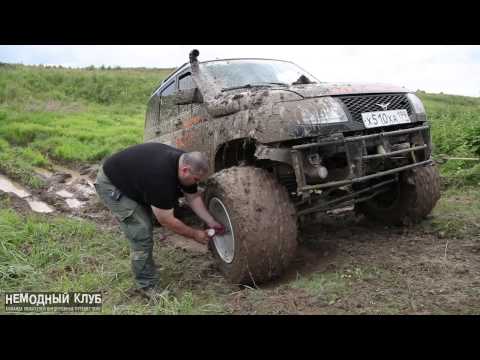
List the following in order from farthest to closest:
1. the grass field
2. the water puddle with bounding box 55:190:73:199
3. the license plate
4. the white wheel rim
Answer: the water puddle with bounding box 55:190:73:199, the white wheel rim, the license plate, the grass field

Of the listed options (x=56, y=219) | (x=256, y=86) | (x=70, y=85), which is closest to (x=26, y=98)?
(x=70, y=85)

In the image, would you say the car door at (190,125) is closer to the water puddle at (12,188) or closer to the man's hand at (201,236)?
the man's hand at (201,236)

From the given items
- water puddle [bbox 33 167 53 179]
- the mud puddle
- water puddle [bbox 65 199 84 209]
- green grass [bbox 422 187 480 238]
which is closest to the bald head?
green grass [bbox 422 187 480 238]

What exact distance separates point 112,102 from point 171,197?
23133 millimetres

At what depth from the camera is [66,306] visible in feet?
12.0

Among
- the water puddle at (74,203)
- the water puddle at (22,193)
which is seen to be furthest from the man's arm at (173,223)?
the water puddle at (74,203)

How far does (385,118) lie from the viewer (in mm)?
3750

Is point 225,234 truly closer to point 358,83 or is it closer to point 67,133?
point 358,83

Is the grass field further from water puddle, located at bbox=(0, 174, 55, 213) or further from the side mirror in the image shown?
the side mirror

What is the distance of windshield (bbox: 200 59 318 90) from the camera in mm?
4586

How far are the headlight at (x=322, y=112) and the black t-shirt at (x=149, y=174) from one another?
1.15 m

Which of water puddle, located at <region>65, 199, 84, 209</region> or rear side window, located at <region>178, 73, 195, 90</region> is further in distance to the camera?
water puddle, located at <region>65, 199, 84, 209</region>

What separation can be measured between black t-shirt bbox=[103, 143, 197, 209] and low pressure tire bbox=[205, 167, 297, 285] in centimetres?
40

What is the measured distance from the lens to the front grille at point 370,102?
3.62 meters
